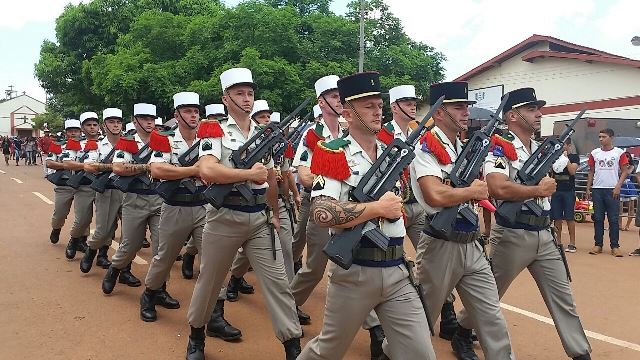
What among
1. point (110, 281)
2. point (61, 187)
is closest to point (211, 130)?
point (110, 281)

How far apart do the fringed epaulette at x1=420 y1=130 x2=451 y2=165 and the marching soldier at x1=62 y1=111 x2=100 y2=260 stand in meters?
5.86

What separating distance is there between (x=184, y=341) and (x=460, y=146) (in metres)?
2.95

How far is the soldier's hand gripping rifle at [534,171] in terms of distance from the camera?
438 cm

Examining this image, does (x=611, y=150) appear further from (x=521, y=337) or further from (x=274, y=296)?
(x=274, y=296)

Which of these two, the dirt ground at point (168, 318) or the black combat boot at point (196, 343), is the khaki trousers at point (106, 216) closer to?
the dirt ground at point (168, 318)

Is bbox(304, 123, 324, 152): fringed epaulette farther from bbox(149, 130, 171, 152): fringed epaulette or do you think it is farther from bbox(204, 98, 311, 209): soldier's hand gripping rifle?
bbox(149, 130, 171, 152): fringed epaulette

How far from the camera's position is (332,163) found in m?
3.16

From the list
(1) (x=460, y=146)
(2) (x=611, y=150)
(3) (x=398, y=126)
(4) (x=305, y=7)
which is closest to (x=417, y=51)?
(4) (x=305, y=7)

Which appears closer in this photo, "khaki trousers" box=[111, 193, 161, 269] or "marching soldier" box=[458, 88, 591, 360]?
"marching soldier" box=[458, 88, 591, 360]

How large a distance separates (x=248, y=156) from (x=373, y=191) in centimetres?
166

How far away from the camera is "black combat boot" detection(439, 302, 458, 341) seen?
5.25 metres

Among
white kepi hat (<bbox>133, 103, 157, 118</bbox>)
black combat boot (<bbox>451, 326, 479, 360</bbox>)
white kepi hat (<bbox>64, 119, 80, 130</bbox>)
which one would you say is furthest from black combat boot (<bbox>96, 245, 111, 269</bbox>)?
black combat boot (<bbox>451, 326, 479, 360</bbox>)

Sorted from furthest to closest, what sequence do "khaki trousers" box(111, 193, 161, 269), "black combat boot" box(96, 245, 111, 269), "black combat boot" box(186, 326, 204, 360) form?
"black combat boot" box(96, 245, 111, 269) < "khaki trousers" box(111, 193, 161, 269) < "black combat boot" box(186, 326, 204, 360)

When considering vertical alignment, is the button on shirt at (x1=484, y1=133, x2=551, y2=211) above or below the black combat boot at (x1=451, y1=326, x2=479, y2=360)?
above
